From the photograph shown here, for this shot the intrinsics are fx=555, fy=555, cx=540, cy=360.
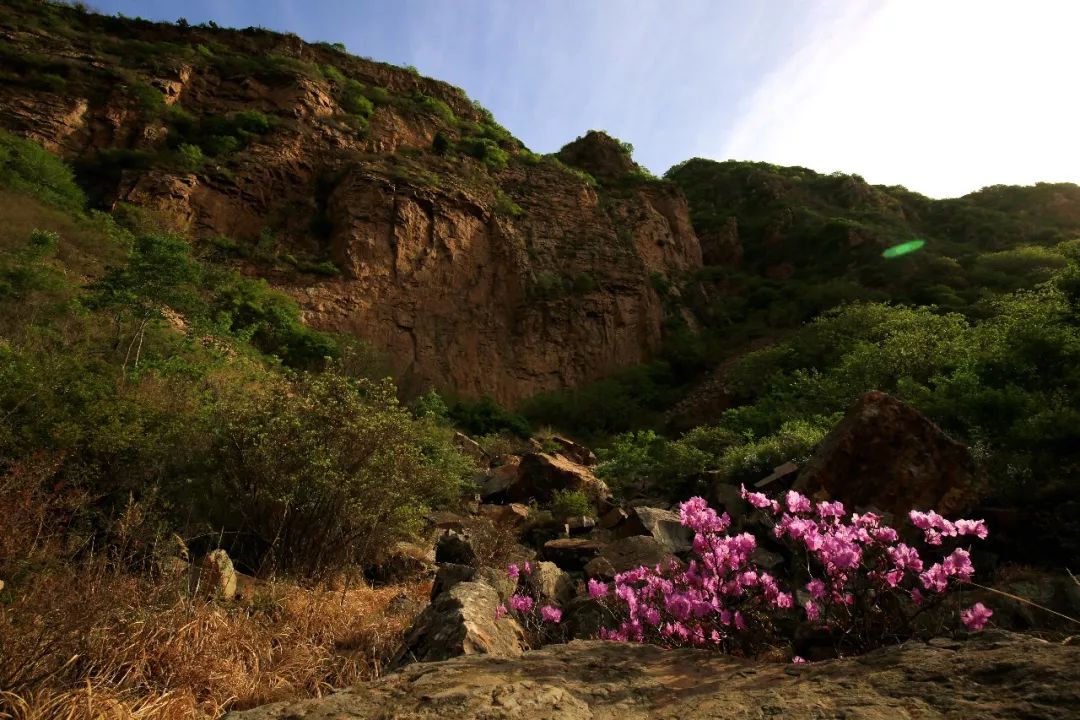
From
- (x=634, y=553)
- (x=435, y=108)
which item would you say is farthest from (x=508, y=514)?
(x=435, y=108)

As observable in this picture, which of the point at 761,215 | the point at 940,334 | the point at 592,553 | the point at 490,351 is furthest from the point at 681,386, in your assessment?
the point at 761,215

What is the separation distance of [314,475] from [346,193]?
2339cm

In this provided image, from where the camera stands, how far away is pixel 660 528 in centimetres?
799

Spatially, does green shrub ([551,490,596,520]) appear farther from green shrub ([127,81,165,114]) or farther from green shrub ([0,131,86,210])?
green shrub ([127,81,165,114])

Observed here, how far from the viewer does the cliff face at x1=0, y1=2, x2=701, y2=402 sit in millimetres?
23578

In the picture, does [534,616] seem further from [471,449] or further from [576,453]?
[576,453]

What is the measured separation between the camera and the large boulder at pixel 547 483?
11.5 m

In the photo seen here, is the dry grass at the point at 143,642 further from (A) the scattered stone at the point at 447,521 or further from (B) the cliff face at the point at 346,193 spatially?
(B) the cliff face at the point at 346,193

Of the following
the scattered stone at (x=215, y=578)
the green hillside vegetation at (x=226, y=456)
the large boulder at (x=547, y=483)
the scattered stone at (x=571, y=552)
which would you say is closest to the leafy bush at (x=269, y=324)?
the green hillside vegetation at (x=226, y=456)

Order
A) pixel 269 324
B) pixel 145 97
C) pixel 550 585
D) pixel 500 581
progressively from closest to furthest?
1. pixel 500 581
2. pixel 550 585
3. pixel 269 324
4. pixel 145 97

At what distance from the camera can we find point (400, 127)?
33562mm

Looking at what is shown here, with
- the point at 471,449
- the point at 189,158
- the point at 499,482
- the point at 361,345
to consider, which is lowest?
the point at 499,482

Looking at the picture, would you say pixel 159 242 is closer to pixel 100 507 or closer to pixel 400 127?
pixel 100 507

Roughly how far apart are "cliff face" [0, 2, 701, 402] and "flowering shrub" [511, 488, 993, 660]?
2161 cm
